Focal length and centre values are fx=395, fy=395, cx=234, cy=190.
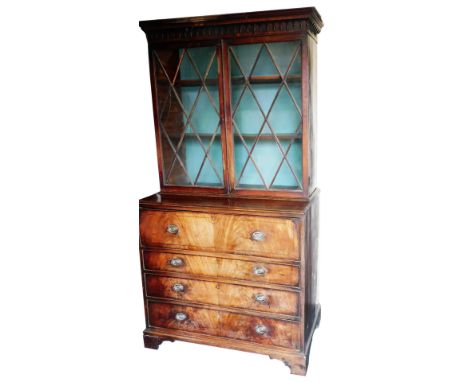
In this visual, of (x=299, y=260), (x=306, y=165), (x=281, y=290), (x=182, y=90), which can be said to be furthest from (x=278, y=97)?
(x=281, y=290)

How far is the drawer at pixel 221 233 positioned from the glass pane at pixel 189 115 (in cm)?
31

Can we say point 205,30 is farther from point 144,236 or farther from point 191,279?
point 191,279

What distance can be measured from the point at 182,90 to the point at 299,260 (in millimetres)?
1300

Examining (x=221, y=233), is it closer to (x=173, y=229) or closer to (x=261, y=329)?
(x=173, y=229)

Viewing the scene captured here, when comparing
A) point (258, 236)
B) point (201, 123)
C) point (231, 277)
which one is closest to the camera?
point (258, 236)

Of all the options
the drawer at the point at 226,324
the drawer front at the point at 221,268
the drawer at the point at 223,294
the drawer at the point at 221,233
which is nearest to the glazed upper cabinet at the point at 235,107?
the drawer at the point at 221,233

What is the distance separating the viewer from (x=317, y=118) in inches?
Answer: 97.5

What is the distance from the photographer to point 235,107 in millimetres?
2326

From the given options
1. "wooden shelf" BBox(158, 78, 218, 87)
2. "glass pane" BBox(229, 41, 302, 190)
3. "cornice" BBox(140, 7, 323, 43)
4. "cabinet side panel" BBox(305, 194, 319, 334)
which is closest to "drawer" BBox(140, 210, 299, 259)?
"cabinet side panel" BBox(305, 194, 319, 334)

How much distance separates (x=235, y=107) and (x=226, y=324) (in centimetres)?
128

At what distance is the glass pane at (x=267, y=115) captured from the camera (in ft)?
7.49

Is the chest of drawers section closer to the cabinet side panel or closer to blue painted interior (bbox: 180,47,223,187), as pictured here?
the cabinet side panel

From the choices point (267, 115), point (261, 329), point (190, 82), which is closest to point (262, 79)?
point (267, 115)

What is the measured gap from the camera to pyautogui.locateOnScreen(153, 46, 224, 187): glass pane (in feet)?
7.90
